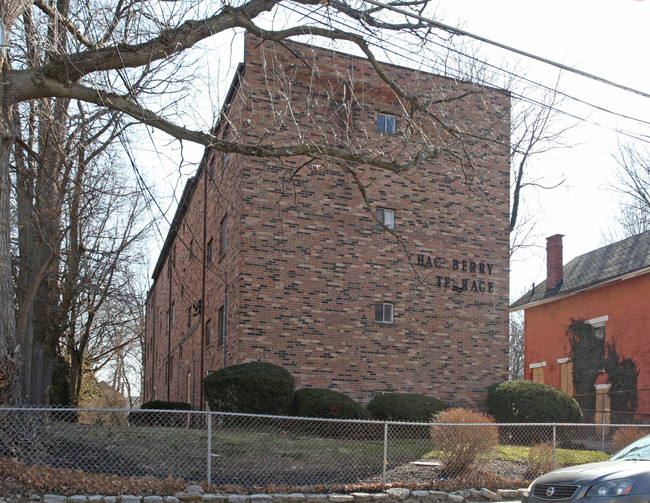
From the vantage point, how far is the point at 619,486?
6941mm

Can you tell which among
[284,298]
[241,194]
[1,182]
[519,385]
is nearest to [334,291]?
[284,298]

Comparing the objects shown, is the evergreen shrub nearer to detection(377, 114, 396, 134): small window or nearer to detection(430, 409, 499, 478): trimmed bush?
detection(430, 409, 499, 478): trimmed bush

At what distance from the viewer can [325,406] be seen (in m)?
15.6

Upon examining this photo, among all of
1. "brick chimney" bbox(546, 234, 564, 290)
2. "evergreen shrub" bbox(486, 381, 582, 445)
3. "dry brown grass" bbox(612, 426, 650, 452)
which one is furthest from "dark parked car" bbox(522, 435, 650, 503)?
"brick chimney" bbox(546, 234, 564, 290)

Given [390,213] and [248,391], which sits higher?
[390,213]

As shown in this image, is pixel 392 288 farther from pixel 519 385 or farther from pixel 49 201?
pixel 49 201

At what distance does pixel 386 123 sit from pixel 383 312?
17.7ft

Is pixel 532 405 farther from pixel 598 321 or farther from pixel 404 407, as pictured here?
pixel 598 321

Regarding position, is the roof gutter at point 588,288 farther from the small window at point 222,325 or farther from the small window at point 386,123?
the small window at point 222,325

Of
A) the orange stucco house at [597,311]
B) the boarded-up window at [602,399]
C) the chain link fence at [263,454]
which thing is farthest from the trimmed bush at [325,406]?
the boarded-up window at [602,399]

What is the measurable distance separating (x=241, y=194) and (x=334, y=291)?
3476 millimetres

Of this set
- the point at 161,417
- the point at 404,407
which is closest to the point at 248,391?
the point at 404,407

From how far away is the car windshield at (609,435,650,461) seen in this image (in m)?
7.92

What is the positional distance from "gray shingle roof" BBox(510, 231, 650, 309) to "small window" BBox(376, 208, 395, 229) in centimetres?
872
